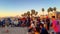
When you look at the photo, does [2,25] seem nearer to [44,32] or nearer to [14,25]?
[14,25]

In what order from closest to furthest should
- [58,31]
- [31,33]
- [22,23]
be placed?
[58,31]
[31,33]
[22,23]

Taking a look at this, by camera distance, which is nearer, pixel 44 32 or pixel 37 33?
pixel 44 32

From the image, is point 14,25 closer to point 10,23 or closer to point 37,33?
point 10,23

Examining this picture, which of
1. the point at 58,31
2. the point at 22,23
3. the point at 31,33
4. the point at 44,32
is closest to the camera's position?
the point at 44,32

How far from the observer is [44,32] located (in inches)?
290

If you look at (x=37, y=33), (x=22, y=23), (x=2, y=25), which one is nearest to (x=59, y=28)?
(x=37, y=33)

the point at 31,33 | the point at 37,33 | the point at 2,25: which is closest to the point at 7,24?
the point at 2,25

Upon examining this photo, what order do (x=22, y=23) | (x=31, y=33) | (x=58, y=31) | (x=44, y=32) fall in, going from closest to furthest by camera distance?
(x=44, y=32)
(x=58, y=31)
(x=31, y=33)
(x=22, y=23)

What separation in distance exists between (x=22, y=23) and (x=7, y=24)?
166 centimetres

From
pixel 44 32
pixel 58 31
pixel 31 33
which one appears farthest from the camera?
pixel 31 33

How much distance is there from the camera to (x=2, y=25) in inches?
768

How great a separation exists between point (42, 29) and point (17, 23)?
40.7ft

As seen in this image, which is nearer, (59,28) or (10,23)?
(59,28)

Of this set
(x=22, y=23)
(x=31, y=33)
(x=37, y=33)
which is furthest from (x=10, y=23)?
(x=37, y=33)
